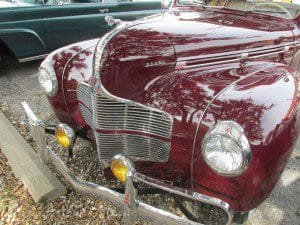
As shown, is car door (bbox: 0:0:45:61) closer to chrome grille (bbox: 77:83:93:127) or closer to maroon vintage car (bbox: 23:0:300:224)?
maroon vintage car (bbox: 23:0:300:224)

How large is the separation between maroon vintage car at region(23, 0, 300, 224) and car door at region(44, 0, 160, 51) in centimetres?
283

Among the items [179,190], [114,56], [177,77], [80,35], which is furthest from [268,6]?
[80,35]

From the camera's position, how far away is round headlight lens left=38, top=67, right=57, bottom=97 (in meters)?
2.73

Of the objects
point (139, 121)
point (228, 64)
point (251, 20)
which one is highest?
point (251, 20)

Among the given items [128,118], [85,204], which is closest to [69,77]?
[128,118]

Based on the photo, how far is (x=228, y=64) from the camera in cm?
262

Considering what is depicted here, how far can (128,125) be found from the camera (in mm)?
2188

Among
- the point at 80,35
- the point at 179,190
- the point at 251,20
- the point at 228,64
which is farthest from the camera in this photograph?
the point at 80,35

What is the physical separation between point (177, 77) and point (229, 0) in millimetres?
1523

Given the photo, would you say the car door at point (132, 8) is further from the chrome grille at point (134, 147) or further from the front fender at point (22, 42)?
the chrome grille at point (134, 147)

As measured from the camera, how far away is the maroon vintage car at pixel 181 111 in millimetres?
1843

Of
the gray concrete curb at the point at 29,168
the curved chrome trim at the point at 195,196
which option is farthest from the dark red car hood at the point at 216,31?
the gray concrete curb at the point at 29,168

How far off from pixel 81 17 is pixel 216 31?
Answer: 3.63 metres

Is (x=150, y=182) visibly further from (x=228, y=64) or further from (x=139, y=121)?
(x=228, y=64)
